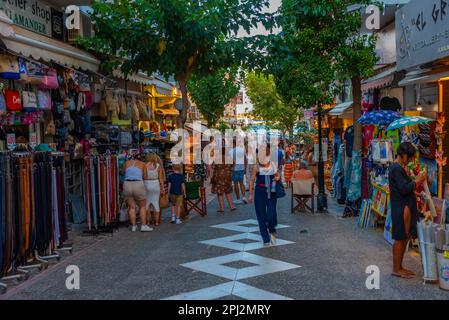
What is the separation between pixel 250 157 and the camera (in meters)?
17.4

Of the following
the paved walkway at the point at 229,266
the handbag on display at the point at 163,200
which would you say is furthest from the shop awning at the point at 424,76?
the handbag on display at the point at 163,200

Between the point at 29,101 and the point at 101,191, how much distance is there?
86.2 inches

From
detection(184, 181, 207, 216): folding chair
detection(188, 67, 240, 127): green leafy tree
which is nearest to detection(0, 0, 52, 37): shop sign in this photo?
detection(184, 181, 207, 216): folding chair

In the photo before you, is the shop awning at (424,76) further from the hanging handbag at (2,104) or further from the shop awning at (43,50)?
the hanging handbag at (2,104)

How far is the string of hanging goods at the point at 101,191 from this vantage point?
34.3 feet

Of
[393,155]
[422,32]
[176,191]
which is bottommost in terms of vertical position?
[176,191]

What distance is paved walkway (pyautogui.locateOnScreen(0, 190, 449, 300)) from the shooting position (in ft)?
21.5

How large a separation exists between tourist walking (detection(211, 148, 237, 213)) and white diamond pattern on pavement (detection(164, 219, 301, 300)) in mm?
3083

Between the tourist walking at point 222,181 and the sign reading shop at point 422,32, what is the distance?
533cm

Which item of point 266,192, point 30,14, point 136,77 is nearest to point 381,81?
point 266,192

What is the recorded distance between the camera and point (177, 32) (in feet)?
39.4

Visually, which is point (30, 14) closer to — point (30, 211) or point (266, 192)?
point (30, 211)

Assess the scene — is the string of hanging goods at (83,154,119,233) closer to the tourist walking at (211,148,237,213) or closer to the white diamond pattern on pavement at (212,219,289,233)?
the white diamond pattern on pavement at (212,219,289,233)

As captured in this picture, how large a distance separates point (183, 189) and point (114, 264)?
15.5ft
